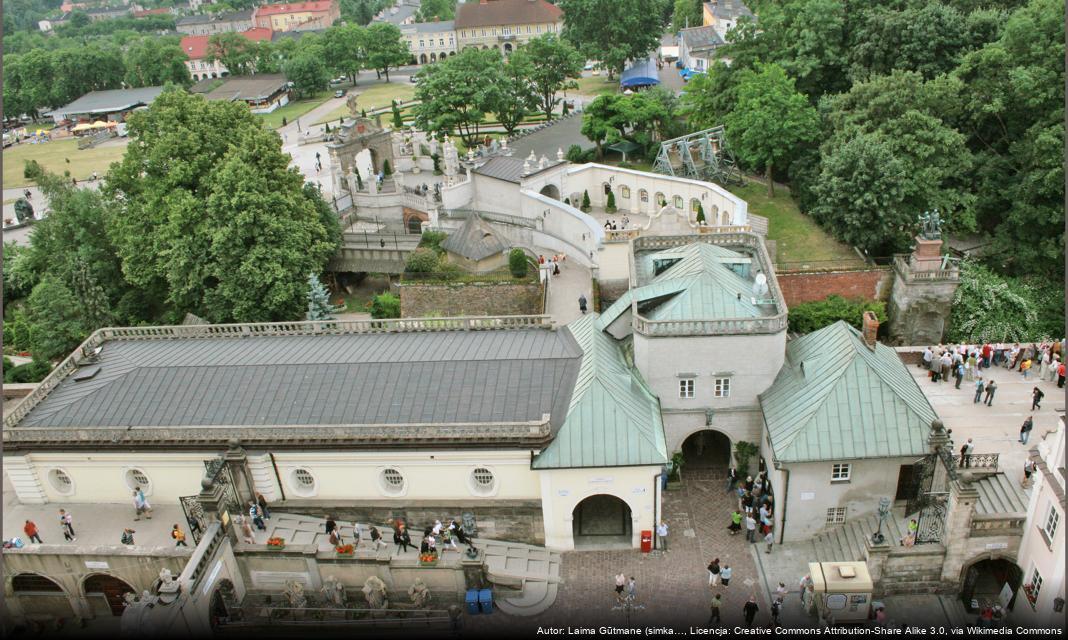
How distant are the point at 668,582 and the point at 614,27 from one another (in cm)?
8164

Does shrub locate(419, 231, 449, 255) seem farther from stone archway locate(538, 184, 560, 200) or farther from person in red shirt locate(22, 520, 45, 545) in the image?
person in red shirt locate(22, 520, 45, 545)

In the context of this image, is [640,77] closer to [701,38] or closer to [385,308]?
[701,38]

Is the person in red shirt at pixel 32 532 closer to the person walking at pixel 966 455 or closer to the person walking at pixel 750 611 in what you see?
the person walking at pixel 750 611

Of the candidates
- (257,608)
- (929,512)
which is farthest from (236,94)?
(929,512)

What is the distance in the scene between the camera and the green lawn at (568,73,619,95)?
357ft

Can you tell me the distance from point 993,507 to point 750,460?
8.52 m

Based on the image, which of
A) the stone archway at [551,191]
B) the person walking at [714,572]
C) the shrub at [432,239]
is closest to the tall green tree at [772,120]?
the stone archway at [551,191]

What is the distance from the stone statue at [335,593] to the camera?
94.7 feet

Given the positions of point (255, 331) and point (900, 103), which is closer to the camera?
point (255, 331)

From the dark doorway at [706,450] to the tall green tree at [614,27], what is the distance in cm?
7235

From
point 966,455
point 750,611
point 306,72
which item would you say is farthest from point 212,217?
point 306,72

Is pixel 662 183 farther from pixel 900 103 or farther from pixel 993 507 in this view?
pixel 993 507

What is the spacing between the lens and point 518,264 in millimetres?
49219

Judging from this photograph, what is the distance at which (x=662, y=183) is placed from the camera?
56.2 metres
